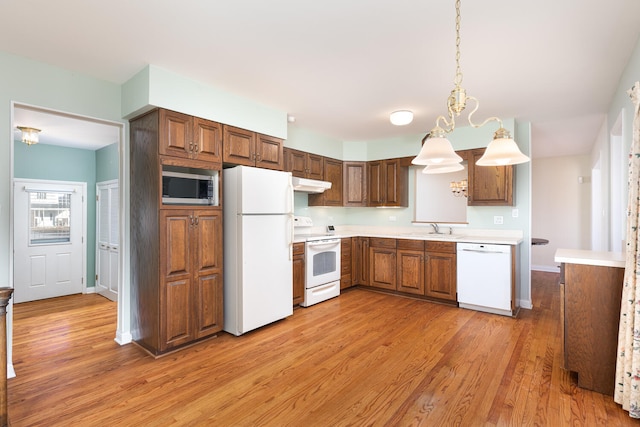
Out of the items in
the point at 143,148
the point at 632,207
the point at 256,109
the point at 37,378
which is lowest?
the point at 37,378

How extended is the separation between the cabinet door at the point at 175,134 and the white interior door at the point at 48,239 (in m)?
3.35

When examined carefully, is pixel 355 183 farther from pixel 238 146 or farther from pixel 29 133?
pixel 29 133

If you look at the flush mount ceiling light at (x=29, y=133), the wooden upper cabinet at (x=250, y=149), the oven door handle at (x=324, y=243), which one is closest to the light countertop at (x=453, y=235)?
the oven door handle at (x=324, y=243)

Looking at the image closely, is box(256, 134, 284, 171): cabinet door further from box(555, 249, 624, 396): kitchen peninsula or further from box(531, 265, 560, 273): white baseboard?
box(531, 265, 560, 273): white baseboard

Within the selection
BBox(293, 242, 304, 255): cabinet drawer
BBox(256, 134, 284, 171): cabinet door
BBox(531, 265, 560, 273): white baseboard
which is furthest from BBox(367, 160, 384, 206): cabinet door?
BBox(531, 265, 560, 273): white baseboard

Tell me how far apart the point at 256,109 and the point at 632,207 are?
3.22m

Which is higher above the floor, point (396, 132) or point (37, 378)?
point (396, 132)

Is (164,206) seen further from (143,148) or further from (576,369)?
(576,369)

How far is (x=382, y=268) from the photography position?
4777mm

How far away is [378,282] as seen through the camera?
4.82m

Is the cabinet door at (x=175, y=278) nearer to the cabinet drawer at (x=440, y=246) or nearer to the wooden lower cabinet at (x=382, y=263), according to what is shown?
the wooden lower cabinet at (x=382, y=263)

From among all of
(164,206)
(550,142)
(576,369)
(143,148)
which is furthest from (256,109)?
(550,142)

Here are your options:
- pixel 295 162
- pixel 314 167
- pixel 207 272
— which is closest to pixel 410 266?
pixel 314 167

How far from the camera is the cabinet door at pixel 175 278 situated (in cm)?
276
